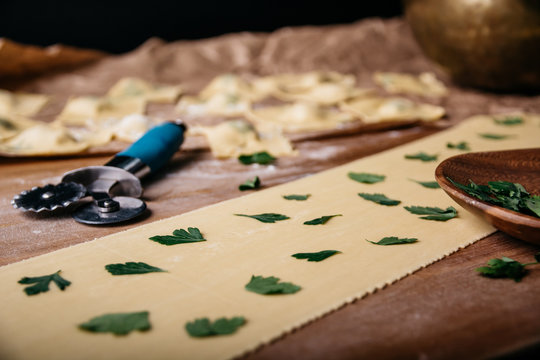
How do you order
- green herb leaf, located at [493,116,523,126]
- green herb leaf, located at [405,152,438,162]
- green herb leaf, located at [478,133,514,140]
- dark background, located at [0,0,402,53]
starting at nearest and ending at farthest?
green herb leaf, located at [405,152,438,162] < green herb leaf, located at [478,133,514,140] < green herb leaf, located at [493,116,523,126] < dark background, located at [0,0,402,53]

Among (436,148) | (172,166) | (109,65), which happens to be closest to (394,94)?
(436,148)

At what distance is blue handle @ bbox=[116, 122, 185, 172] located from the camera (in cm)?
89

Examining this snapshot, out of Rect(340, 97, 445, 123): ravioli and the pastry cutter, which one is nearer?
the pastry cutter

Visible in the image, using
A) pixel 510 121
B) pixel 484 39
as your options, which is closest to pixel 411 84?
pixel 484 39

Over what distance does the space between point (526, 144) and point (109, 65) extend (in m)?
1.34

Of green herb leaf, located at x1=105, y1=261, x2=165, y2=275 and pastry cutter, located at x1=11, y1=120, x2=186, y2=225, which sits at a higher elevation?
pastry cutter, located at x1=11, y1=120, x2=186, y2=225

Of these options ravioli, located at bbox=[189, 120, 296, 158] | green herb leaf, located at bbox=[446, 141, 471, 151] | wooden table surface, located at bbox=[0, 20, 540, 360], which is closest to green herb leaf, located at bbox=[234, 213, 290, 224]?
wooden table surface, located at bbox=[0, 20, 540, 360]

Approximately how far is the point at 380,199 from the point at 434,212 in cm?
8

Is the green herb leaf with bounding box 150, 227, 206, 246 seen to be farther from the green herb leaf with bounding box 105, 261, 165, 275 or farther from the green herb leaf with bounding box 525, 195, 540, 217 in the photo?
the green herb leaf with bounding box 525, 195, 540, 217

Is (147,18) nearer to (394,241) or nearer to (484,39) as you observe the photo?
(484,39)

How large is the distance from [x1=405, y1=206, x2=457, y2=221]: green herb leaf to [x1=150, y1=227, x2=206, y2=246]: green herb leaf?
0.96 ft

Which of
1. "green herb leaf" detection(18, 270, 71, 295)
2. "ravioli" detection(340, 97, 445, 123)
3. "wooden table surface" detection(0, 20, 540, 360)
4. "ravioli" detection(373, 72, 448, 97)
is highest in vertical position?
"ravioli" detection(373, 72, 448, 97)

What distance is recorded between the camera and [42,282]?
1.88ft

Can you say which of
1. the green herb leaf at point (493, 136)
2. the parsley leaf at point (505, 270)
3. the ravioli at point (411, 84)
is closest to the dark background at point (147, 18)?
the ravioli at point (411, 84)
